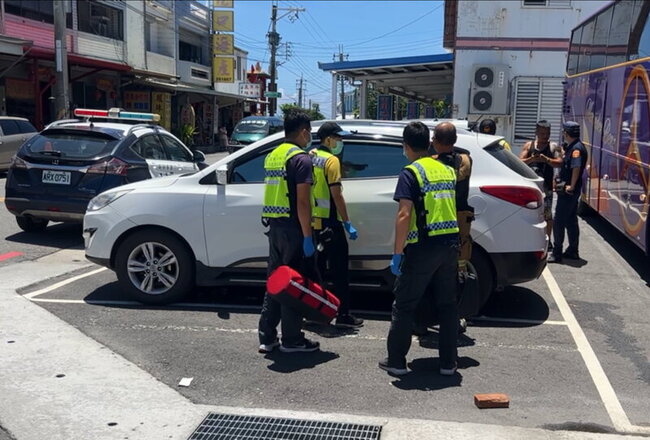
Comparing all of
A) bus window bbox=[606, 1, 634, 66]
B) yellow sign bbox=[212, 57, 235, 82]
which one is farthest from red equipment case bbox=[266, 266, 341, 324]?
yellow sign bbox=[212, 57, 235, 82]

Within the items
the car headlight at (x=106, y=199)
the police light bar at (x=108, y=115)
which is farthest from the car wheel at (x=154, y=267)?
the police light bar at (x=108, y=115)

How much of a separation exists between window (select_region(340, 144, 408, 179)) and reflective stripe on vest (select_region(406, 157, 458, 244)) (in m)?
1.52

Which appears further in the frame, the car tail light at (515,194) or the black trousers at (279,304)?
the car tail light at (515,194)

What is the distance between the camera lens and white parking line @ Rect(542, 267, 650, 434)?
13.5 feet

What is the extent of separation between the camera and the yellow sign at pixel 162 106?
33.9 metres

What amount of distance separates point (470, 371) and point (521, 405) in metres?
0.63

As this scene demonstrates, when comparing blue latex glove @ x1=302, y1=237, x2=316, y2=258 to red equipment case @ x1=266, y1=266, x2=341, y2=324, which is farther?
blue latex glove @ x1=302, y1=237, x2=316, y2=258

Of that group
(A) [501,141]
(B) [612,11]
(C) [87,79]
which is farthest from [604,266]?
(C) [87,79]

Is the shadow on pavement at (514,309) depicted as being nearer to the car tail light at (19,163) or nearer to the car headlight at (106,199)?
the car headlight at (106,199)

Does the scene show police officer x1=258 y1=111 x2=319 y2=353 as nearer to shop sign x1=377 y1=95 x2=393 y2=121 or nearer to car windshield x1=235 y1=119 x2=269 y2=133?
shop sign x1=377 y1=95 x2=393 y2=121

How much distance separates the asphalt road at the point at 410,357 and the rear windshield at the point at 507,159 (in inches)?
53.7

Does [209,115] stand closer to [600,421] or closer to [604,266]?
[604,266]

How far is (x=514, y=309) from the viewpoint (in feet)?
21.7

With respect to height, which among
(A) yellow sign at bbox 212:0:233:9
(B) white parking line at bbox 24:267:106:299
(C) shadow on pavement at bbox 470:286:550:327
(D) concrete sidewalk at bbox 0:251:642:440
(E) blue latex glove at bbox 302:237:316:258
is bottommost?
(B) white parking line at bbox 24:267:106:299
